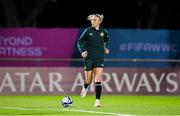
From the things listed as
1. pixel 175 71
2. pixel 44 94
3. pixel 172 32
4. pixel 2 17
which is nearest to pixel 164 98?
pixel 175 71

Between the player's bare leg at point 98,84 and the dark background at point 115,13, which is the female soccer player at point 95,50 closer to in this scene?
the player's bare leg at point 98,84

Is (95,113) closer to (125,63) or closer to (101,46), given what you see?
(101,46)

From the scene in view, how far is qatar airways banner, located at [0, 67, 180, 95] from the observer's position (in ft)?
80.7

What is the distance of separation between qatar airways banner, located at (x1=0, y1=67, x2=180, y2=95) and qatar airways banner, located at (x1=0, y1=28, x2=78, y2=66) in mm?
3240

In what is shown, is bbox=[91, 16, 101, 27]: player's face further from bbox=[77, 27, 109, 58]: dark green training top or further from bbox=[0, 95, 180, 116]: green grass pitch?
bbox=[0, 95, 180, 116]: green grass pitch

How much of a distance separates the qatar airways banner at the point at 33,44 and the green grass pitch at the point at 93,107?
4707 millimetres

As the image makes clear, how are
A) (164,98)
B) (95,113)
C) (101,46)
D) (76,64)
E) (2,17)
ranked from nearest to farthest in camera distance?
1. (95,113)
2. (101,46)
3. (164,98)
4. (76,64)
5. (2,17)

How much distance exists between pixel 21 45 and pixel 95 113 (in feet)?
37.4

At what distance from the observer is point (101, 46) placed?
62.8 feet

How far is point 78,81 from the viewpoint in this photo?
24.8 metres

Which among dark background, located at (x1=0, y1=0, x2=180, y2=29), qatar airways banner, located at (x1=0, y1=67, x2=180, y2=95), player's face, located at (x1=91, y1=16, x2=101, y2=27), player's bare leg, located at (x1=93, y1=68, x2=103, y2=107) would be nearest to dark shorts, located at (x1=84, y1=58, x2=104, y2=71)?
player's bare leg, located at (x1=93, y1=68, x2=103, y2=107)

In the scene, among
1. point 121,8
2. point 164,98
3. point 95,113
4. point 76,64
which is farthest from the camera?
point 121,8

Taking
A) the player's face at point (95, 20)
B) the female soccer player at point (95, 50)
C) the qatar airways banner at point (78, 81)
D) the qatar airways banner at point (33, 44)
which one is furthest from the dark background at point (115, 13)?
the player's face at point (95, 20)

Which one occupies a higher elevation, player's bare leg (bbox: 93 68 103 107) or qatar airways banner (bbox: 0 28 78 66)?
qatar airways banner (bbox: 0 28 78 66)
